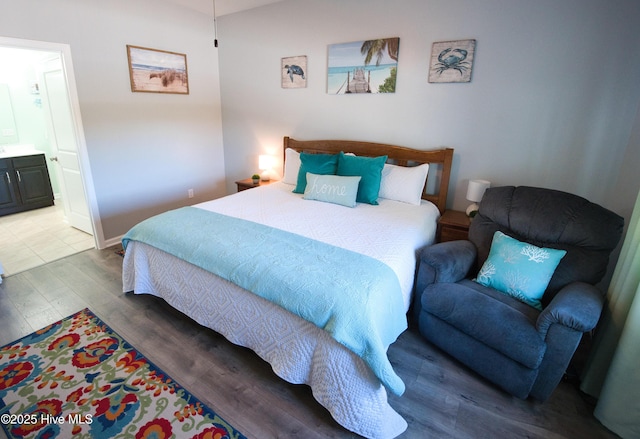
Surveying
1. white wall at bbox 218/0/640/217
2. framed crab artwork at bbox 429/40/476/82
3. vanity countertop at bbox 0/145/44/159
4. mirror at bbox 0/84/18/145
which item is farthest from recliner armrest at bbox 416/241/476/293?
mirror at bbox 0/84/18/145

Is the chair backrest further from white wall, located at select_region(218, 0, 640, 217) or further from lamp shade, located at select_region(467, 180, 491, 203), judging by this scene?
white wall, located at select_region(218, 0, 640, 217)

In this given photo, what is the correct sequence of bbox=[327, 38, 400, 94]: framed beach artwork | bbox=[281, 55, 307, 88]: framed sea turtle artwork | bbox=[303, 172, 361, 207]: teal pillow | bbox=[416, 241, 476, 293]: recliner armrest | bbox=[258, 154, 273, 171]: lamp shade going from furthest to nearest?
bbox=[258, 154, 273, 171]: lamp shade → bbox=[281, 55, 307, 88]: framed sea turtle artwork → bbox=[327, 38, 400, 94]: framed beach artwork → bbox=[303, 172, 361, 207]: teal pillow → bbox=[416, 241, 476, 293]: recliner armrest

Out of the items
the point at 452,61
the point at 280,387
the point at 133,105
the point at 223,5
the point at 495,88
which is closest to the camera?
the point at 280,387

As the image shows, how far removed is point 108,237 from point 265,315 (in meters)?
2.82

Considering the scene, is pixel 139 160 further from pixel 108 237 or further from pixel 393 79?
pixel 393 79

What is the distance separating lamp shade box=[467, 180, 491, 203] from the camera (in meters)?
2.65

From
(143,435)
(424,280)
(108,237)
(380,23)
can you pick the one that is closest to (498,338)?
(424,280)

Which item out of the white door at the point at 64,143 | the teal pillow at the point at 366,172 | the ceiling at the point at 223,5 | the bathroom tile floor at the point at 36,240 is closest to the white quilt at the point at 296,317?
the teal pillow at the point at 366,172

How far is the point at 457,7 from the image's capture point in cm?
264

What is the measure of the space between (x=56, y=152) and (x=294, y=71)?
3.03 meters

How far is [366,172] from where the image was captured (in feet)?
9.57

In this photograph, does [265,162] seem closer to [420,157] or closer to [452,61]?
[420,157]

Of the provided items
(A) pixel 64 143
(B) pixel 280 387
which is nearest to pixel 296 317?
(B) pixel 280 387

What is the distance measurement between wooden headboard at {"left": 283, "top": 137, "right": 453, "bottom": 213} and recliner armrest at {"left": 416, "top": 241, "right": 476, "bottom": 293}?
0.96 meters
